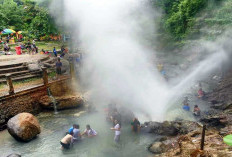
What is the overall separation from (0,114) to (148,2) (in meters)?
17.2

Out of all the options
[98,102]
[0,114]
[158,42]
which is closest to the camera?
[0,114]

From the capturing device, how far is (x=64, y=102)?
13016 mm

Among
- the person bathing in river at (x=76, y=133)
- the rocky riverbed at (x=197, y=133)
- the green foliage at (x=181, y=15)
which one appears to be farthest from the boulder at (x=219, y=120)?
the green foliage at (x=181, y=15)

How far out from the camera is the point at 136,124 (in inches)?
408

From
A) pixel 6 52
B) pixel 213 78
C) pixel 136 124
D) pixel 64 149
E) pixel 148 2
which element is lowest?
pixel 64 149

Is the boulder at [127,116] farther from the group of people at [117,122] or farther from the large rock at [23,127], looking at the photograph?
the large rock at [23,127]

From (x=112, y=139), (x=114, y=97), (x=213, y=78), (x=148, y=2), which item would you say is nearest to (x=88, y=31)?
(x=114, y=97)

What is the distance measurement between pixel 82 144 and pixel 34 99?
4705 mm

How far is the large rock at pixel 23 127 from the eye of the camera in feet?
31.2

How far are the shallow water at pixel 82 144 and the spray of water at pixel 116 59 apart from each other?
2.91m

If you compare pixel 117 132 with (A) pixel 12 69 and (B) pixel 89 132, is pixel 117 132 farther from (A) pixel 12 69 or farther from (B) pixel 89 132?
(A) pixel 12 69

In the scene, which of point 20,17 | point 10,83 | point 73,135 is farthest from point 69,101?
point 20,17

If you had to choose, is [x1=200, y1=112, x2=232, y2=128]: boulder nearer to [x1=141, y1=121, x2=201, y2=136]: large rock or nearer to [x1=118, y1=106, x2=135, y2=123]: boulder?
[x1=141, y1=121, x2=201, y2=136]: large rock

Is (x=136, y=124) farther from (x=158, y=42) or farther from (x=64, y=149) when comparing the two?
(x=158, y=42)
